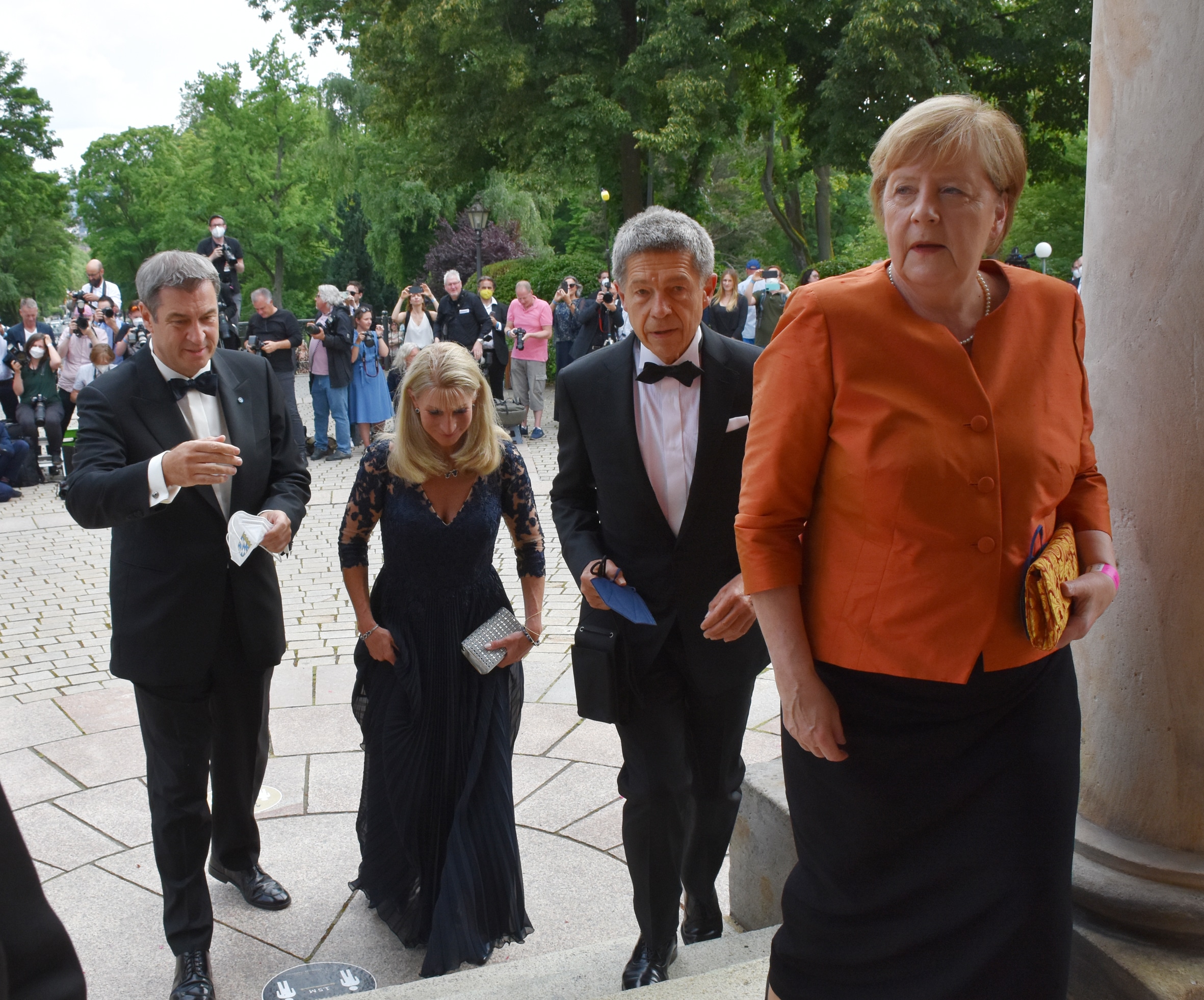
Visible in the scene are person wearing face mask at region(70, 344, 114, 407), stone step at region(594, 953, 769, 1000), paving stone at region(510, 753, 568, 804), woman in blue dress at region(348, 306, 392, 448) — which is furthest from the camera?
woman in blue dress at region(348, 306, 392, 448)

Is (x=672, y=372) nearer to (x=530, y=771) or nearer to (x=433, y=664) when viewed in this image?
(x=433, y=664)

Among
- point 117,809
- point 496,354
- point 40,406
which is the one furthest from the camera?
point 496,354

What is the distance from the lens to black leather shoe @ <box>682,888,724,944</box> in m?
3.63

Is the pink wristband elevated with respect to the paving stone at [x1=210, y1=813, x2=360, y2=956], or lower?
elevated

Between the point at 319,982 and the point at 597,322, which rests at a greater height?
the point at 597,322

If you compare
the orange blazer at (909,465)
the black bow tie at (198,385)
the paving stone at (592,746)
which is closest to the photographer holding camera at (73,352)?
the paving stone at (592,746)

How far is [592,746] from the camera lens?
5312 millimetres

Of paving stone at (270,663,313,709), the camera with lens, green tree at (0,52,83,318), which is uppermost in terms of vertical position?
green tree at (0,52,83,318)

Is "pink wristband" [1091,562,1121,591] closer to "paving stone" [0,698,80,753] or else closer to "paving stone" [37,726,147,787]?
"paving stone" [37,726,147,787]

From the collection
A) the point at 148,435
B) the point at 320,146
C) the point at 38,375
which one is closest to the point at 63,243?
the point at 320,146

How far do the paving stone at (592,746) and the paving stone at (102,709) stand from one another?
213 centimetres

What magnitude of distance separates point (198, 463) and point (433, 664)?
1.10 metres

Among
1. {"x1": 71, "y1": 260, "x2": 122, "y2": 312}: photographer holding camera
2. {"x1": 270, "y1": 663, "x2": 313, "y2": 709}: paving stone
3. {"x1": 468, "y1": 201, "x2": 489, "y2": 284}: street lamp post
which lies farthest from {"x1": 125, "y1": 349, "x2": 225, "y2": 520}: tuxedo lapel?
{"x1": 468, "y1": 201, "x2": 489, "y2": 284}: street lamp post

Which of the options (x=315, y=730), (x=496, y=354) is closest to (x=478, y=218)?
(x=496, y=354)
